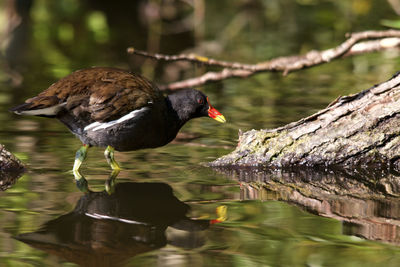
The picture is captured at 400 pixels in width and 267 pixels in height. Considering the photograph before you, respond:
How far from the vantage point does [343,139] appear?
18.6ft

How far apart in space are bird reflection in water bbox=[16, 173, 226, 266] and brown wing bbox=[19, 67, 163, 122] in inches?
27.8

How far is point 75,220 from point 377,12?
12.6 meters

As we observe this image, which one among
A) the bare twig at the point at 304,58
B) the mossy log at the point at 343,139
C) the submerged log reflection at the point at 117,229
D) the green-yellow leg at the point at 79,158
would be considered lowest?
the submerged log reflection at the point at 117,229

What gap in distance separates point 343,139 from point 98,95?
188 centimetres

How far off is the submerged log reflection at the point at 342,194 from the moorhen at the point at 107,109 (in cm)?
68

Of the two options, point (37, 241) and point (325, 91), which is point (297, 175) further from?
point (325, 91)

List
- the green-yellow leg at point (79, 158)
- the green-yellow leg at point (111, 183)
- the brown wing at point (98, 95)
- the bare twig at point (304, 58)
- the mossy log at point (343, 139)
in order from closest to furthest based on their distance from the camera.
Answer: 1. the green-yellow leg at point (111, 183)
2. the brown wing at point (98, 95)
3. the green-yellow leg at point (79, 158)
4. the mossy log at point (343, 139)
5. the bare twig at point (304, 58)

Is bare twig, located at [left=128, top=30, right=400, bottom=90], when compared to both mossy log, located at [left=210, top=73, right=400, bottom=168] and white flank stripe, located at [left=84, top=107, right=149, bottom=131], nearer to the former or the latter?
mossy log, located at [left=210, top=73, right=400, bottom=168]

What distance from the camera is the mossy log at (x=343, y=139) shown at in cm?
565

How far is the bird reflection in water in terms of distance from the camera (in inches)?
149

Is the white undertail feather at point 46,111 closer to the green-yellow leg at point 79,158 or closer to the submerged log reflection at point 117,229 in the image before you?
the green-yellow leg at point 79,158

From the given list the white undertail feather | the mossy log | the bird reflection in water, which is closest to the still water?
the bird reflection in water

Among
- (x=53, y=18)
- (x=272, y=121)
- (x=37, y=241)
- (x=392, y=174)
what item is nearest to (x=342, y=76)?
(x=272, y=121)

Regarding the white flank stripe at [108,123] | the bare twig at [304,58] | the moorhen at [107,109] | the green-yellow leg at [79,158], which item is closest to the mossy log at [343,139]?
the moorhen at [107,109]
